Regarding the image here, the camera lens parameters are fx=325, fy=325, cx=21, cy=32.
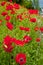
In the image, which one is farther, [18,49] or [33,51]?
[33,51]

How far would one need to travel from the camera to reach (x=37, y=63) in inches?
151

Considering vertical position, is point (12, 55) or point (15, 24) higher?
point (12, 55)

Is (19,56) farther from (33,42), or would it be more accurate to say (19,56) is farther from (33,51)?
(33,42)

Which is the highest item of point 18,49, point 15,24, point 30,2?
point 18,49

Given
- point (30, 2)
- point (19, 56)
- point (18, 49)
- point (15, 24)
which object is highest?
point (19, 56)

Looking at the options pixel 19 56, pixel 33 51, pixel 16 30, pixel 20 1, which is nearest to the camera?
pixel 19 56

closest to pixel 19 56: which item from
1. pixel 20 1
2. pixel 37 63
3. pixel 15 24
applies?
pixel 37 63

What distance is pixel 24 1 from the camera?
10883 millimetres

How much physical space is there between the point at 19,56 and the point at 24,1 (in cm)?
793

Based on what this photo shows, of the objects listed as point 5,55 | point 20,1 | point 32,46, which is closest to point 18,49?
point 5,55

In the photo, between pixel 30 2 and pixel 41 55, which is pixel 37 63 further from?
pixel 30 2

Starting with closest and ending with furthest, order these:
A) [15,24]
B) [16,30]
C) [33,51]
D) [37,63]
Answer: [37,63] → [33,51] → [16,30] → [15,24]

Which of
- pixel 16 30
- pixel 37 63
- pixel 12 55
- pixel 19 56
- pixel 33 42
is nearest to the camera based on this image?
pixel 19 56

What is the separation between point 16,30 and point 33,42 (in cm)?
47
